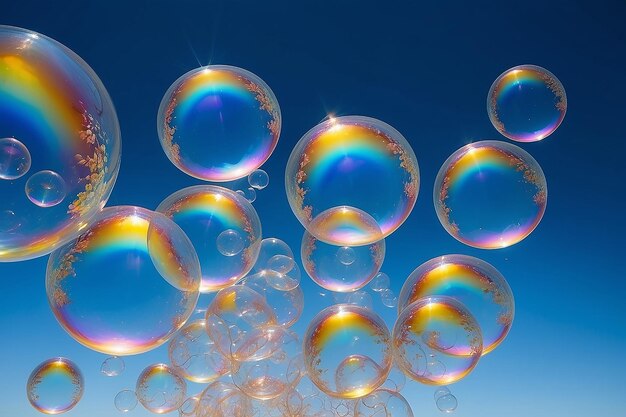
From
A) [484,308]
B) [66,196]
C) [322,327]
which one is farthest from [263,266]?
[66,196]

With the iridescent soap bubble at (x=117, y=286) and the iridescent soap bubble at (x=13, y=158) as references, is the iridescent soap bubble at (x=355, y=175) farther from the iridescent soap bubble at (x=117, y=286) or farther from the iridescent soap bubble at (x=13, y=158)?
the iridescent soap bubble at (x=13, y=158)

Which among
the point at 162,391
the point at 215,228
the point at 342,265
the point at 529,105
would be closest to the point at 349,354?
the point at 342,265

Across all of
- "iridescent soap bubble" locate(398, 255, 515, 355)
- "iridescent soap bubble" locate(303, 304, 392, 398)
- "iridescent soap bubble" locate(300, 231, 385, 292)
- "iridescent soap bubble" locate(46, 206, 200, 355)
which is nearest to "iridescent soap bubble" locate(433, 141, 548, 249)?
"iridescent soap bubble" locate(398, 255, 515, 355)

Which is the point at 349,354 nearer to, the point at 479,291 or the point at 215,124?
the point at 479,291

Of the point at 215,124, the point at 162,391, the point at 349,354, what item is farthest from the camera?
the point at 162,391

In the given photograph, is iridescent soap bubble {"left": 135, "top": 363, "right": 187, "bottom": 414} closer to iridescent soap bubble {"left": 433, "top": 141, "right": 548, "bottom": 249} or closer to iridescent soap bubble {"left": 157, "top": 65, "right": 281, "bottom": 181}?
iridescent soap bubble {"left": 157, "top": 65, "right": 281, "bottom": 181}

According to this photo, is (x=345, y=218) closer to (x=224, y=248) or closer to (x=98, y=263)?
(x=224, y=248)
